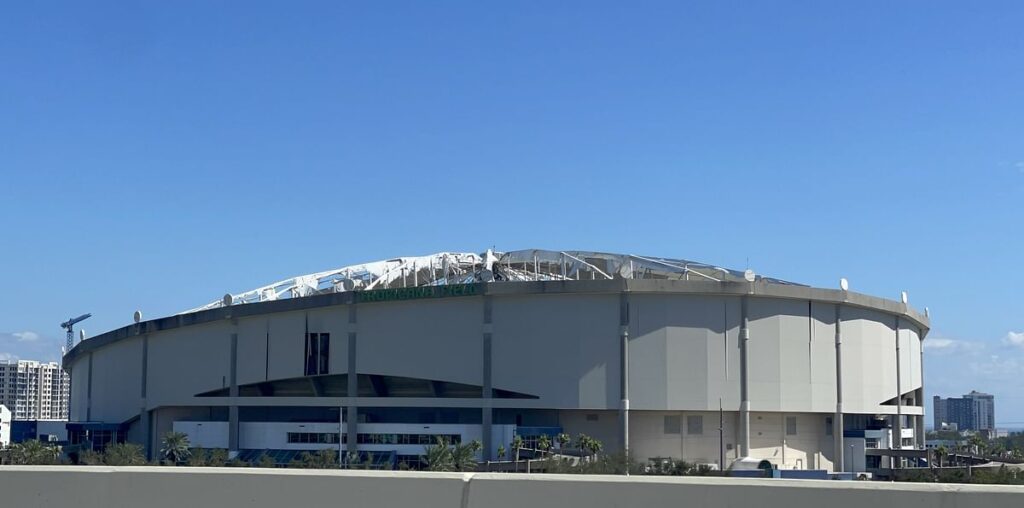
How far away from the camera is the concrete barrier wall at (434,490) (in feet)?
32.3

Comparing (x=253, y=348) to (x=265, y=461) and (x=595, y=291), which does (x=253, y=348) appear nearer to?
(x=265, y=461)

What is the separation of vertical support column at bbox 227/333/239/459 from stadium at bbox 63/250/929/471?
0.11 m

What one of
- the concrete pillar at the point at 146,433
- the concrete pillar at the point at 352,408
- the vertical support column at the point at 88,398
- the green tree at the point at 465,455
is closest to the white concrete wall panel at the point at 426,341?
the concrete pillar at the point at 352,408

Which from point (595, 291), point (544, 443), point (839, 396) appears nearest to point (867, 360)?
point (839, 396)

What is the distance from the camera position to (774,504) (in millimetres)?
10023

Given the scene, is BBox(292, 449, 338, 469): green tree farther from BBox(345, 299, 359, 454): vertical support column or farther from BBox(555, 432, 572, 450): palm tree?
BBox(555, 432, 572, 450): palm tree

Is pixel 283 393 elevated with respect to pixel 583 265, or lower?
lower

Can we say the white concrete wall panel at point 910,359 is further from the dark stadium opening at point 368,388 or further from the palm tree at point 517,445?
the palm tree at point 517,445

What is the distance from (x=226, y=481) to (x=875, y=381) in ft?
284

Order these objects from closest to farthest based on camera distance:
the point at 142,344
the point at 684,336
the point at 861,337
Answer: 1. the point at 684,336
2. the point at 861,337
3. the point at 142,344

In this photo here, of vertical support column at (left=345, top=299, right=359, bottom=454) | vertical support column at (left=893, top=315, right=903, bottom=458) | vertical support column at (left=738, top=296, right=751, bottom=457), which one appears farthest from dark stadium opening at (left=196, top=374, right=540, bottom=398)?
vertical support column at (left=893, top=315, right=903, bottom=458)

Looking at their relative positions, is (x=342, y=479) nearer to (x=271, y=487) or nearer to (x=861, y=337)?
(x=271, y=487)

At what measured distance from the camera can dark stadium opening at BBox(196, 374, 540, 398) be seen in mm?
85188

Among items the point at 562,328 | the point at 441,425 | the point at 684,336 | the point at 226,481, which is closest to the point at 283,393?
the point at 441,425
